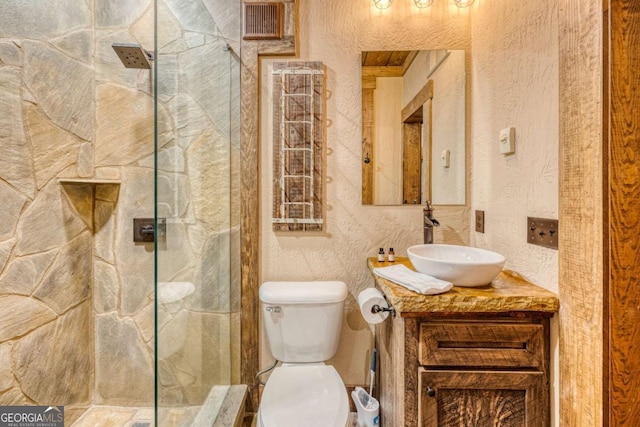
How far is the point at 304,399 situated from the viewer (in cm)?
124

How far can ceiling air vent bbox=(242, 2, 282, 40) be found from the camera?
5.46 ft

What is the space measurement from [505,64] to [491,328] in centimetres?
111

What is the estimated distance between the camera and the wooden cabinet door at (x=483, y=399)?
105 cm

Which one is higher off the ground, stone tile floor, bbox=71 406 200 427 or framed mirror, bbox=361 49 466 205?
framed mirror, bbox=361 49 466 205

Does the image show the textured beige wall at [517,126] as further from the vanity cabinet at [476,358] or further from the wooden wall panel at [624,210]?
the wooden wall panel at [624,210]

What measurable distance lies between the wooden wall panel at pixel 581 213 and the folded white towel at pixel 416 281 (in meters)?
0.37

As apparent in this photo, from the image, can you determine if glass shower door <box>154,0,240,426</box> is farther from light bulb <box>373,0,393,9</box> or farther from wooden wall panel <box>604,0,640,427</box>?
wooden wall panel <box>604,0,640,427</box>

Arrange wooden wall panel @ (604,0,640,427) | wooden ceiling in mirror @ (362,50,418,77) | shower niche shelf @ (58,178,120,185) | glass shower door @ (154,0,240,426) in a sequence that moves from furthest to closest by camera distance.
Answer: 1. wooden ceiling in mirror @ (362,50,418,77)
2. shower niche shelf @ (58,178,120,185)
3. glass shower door @ (154,0,240,426)
4. wooden wall panel @ (604,0,640,427)

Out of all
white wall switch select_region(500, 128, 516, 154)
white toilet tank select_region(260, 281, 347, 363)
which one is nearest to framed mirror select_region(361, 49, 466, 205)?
white wall switch select_region(500, 128, 516, 154)

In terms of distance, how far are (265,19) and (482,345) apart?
181cm

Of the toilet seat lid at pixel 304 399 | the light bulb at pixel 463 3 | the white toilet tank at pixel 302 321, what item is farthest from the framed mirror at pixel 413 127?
the toilet seat lid at pixel 304 399

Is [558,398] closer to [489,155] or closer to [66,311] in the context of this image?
[489,155]

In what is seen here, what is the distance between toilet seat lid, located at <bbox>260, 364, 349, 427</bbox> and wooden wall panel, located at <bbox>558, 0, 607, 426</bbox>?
0.76m

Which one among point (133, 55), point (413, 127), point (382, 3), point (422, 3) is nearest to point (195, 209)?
point (133, 55)
